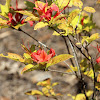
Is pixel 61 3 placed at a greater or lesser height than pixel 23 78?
greater

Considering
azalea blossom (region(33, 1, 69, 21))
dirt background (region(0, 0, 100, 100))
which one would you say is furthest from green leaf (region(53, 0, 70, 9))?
dirt background (region(0, 0, 100, 100))

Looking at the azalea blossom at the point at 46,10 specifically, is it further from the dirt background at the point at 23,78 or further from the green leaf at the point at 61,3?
the dirt background at the point at 23,78

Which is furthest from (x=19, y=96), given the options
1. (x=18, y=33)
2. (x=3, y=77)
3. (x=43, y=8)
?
(x=43, y=8)

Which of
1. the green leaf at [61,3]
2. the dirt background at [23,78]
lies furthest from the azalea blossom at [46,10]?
the dirt background at [23,78]

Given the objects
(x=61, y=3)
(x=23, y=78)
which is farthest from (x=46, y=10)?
(x=23, y=78)

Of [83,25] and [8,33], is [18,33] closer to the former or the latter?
[8,33]

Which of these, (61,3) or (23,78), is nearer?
(61,3)

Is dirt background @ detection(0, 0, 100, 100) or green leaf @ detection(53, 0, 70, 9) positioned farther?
dirt background @ detection(0, 0, 100, 100)

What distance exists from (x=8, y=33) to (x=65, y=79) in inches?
43.3

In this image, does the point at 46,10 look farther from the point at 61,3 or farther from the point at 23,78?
the point at 23,78

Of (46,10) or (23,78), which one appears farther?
(23,78)

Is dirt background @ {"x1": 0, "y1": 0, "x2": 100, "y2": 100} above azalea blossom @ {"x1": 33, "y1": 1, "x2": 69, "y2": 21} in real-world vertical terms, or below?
below

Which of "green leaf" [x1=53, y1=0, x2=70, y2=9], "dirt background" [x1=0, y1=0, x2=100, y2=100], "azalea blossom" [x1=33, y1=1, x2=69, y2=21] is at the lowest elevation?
"dirt background" [x1=0, y1=0, x2=100, y2=100]

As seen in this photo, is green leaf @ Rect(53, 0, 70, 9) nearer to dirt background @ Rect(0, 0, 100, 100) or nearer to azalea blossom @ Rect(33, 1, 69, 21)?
azalea blossom @ Rect(33, 1, 69, 21)
